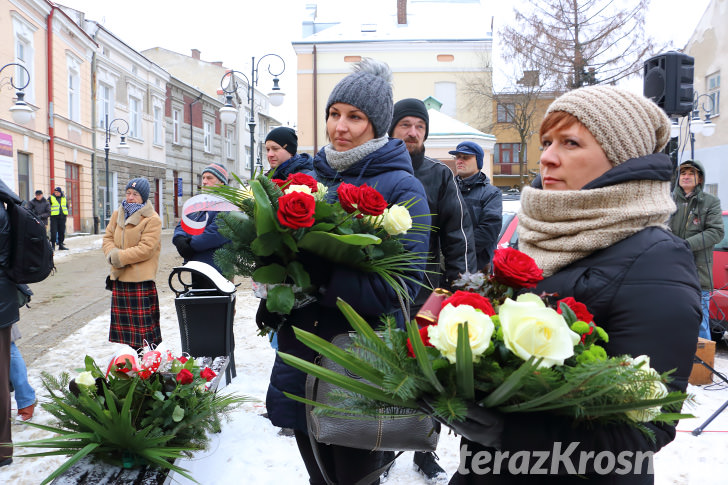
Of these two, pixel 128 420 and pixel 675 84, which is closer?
pixel 128 420

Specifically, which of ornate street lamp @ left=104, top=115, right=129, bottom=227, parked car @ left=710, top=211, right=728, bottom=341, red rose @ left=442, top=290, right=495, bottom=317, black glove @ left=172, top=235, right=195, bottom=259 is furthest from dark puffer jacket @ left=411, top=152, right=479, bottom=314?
ornate street lamp @ left=104, top=115, right=129, bottom=227

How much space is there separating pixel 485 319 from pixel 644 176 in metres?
0.68

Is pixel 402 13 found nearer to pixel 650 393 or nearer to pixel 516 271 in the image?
pixel 516 271

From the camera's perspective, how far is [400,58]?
30.4 metres

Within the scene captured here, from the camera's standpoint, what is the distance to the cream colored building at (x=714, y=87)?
20.6m

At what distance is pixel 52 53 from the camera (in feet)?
68.6

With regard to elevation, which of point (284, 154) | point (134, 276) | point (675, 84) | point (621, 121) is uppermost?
point (675, 84)

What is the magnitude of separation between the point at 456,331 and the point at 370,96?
1578 mm

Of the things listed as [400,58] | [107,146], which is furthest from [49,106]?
[400,58]

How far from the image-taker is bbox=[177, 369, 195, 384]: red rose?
2795 millimetres

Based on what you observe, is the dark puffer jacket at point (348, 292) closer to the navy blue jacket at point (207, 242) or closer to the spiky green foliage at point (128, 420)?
the spiky green foliage at point (128, 420)

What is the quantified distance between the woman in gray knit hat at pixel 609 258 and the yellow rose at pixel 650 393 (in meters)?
0.09

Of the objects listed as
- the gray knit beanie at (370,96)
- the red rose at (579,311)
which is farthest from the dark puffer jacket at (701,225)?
the red rose at (579,311)

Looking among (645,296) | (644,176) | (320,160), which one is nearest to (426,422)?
(645,296)
